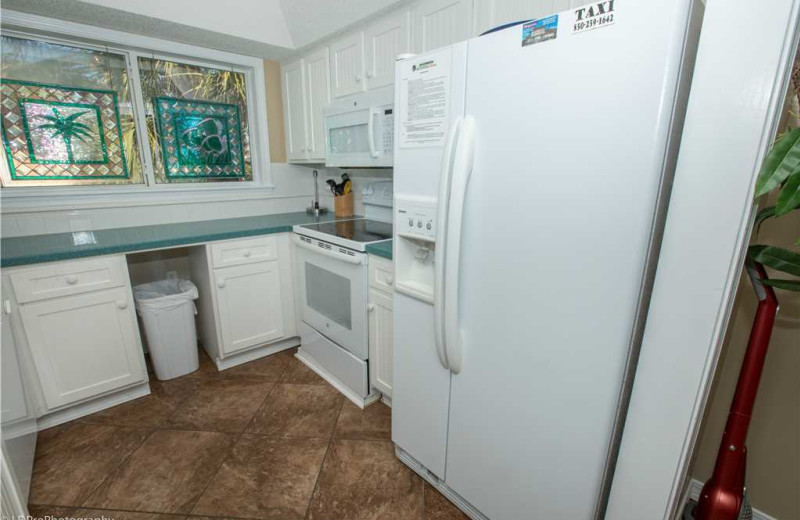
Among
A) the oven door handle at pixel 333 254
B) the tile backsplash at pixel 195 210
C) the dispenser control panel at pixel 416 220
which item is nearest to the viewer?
A: the dispenser control panel at pixel 416 220

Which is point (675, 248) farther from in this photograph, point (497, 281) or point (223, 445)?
point (223, 445)

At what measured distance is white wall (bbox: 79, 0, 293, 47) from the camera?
2.03 meters

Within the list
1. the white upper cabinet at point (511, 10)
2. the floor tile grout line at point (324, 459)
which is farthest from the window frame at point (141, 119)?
the white upper cabinet at point (511, 10)

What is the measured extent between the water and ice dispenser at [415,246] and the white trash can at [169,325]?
1568 millimetres

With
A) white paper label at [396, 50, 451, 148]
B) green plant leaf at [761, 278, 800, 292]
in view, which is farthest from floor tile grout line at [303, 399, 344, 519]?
green plant leaf at [761, 278, 800, 292]

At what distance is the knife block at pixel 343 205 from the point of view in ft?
9.34

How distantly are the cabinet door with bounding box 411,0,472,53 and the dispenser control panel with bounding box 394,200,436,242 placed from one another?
0.90 m

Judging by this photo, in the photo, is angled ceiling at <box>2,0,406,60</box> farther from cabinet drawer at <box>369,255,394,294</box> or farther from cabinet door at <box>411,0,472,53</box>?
cabinet drawer at <box>369,255,394,294</box>

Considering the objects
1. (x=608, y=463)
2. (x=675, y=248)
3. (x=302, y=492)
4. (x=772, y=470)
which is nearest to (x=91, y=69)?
(x=302, y=492)

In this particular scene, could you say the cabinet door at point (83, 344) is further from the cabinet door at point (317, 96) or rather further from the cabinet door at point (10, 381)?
the cabinet door at point (317, 96)

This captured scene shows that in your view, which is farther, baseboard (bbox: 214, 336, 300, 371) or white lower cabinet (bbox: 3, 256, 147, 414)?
baseboard (bbox: 214, 336, 300, 371)

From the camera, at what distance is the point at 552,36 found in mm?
908

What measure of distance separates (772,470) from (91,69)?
3878 mm

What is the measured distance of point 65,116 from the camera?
2.22 metres
